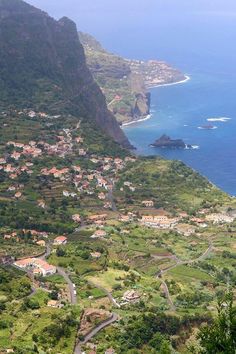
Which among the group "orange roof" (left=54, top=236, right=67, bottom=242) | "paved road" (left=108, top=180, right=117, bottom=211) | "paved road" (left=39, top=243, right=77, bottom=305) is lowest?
"paved road" (left=108, top=180, right=117, bottom=211)

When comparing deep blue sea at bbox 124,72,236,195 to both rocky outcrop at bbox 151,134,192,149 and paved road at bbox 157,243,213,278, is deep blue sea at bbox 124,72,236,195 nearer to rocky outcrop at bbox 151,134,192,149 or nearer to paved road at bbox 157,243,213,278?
rocky outcrop at bbox 151,134,192,149

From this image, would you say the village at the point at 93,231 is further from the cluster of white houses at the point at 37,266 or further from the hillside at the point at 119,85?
the hillside at the point at 119,85

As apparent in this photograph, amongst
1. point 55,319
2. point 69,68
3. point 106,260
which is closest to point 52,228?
point 106,260

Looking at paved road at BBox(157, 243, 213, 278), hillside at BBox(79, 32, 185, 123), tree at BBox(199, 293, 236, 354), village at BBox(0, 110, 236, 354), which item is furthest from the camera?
hillside at BBox(79, 32, 185, 123)

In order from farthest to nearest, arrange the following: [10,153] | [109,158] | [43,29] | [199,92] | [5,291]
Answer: [199,92]
[43,29]
[109,158]
[10,153]
[5,291]

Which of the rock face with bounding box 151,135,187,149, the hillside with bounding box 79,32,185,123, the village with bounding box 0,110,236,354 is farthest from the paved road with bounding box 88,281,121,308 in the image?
the hillside with bounding box 79,32,185,123

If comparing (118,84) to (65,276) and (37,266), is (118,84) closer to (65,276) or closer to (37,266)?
(37,266)

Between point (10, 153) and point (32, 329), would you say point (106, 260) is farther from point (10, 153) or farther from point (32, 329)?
point (10, 153)

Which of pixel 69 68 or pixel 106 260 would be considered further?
pixel 69 68
